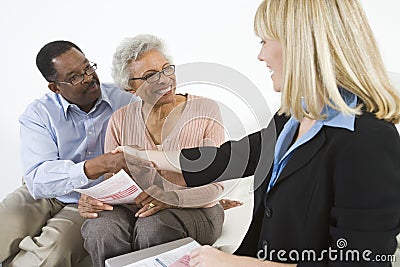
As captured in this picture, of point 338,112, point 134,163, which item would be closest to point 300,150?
point 338,112

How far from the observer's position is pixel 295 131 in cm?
117

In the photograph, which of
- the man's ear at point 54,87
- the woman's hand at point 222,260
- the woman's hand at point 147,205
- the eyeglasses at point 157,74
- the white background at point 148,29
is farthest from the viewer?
the white background at point 148,29

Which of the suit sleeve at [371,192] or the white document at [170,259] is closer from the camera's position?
the suit sleeve at [371,192]

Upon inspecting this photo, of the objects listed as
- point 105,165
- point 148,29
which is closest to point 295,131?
point 105,165

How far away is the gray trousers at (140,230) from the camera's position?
150 centimetres

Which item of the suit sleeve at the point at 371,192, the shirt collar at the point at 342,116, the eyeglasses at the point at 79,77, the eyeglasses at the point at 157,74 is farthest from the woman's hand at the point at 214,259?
the eyeglasses at the point at 79,77

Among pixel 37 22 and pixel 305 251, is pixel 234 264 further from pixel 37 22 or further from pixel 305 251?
pixel 37 22

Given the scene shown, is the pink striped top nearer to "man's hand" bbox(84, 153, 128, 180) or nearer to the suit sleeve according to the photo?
"man's hand" bbox(84, 153, 128, 180)

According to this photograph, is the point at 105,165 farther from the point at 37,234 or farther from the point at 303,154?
the point at 303,154

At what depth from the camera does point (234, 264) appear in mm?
1076

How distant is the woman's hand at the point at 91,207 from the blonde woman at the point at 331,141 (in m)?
0.55

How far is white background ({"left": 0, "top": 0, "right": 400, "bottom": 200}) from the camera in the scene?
7.43ft

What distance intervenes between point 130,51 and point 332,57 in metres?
0.88

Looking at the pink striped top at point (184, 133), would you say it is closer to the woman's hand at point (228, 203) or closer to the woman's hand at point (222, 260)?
the woman's hand at point (228, 203)
